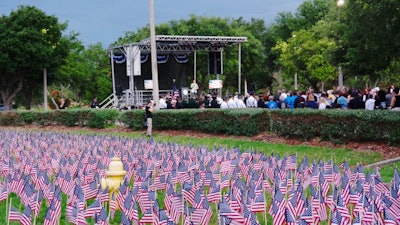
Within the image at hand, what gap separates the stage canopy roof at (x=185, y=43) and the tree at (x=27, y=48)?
588 centimetres

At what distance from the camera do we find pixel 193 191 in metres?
9.84

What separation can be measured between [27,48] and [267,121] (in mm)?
27919

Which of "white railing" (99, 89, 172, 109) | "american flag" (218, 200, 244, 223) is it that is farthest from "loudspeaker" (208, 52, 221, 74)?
"american flag" (218, 200, 244, 223)

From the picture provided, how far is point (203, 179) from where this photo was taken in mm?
11312

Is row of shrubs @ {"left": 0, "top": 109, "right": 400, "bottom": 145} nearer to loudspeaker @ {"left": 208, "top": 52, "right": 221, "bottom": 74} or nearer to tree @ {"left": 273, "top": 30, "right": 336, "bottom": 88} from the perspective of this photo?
loudspeaker @ {"left": 208, "top": 52, "right": 221, "bottom": 74}

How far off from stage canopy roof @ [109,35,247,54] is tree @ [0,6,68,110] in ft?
19.3

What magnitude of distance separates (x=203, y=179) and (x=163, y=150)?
18.5 ft

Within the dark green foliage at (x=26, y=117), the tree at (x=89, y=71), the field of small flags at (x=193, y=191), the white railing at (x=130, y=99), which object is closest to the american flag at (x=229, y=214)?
the field of small flags at (x=193, y=191)

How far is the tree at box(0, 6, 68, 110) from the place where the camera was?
44.9m

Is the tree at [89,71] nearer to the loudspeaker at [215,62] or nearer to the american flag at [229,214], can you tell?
the loudspeaker at [215,62]

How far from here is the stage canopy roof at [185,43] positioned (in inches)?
1612

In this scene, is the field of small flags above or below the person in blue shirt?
below

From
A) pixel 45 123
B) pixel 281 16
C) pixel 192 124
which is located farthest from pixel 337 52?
pixel 281 16

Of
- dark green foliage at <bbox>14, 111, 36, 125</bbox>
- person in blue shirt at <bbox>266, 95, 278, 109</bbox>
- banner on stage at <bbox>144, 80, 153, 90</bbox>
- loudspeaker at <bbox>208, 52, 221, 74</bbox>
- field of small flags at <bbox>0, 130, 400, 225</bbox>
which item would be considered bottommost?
field of small flags at <bbox>0, 130, 400, 225</bbox>
